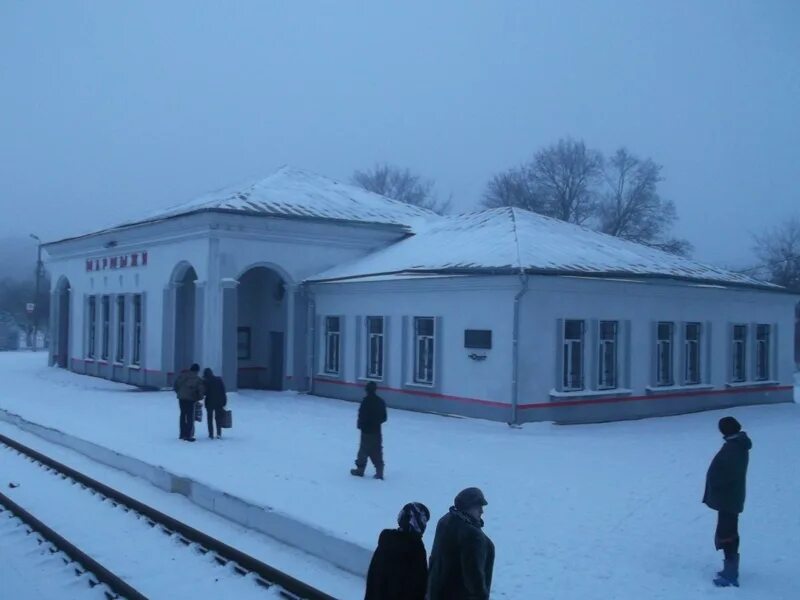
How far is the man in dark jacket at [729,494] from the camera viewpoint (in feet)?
25.3

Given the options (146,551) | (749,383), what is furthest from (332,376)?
(146,551)

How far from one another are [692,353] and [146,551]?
17905 millimetres

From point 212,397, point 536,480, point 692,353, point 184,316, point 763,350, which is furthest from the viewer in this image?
point 184,316

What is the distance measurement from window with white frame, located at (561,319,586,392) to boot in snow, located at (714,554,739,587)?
11673 millimetres

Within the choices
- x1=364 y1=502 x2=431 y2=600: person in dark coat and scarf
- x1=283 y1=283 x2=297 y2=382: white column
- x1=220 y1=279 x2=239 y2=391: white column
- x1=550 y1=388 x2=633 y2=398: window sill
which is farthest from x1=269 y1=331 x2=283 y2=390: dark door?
x1=364 y1=502 x2=431 y2=600: person in dark coat and scarf

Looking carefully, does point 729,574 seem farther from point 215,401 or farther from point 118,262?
point 118,262

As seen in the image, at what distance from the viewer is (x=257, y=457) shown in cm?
1420

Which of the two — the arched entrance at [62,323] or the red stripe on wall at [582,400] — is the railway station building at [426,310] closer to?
the red stripe on wall at [582,400]

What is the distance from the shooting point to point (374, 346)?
2311 cm

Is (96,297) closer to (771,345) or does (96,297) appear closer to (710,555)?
(771,345)

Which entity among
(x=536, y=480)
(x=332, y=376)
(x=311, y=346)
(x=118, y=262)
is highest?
(x=118, y=262)

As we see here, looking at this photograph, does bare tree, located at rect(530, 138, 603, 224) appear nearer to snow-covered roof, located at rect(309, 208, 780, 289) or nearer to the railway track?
snow-covered roof, located at rect(309, 208, 780, 289)

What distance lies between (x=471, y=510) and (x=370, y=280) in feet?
57.8

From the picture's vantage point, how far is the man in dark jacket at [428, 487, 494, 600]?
4.79 m
